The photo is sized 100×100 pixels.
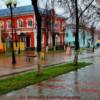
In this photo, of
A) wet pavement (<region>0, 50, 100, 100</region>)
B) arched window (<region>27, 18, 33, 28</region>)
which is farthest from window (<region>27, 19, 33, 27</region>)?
wet pavement (<region>0, 50, 100, 100</region>)

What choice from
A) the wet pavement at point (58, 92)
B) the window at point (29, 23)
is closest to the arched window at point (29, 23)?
the window at point (29, 23)

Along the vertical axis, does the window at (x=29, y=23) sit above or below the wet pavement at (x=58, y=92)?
above

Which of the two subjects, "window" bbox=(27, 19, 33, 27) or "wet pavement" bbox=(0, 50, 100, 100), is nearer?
"wet pavement" bbox=(0, 50, 100, 100)

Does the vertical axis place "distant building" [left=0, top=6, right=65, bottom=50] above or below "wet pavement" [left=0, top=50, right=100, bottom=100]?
above

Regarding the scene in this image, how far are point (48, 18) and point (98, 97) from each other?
54820 millimetres

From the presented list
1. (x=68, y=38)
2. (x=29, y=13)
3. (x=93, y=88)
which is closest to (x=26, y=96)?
(x=93, y=88)

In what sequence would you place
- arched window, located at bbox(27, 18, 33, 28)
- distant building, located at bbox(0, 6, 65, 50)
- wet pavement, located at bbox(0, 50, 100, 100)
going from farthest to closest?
arched window, located at bbox(27, 18, 33, 28) < distant building, located at bbox(0, 6, 65, 50) < wet pavement, located at bbox(0, 50, 100, 100)

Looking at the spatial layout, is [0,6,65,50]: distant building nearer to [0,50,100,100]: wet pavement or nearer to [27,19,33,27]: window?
[27,19,33,27]: window

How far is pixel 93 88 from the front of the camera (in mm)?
13516

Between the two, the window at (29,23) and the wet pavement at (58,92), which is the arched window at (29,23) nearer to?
the window at (29,23)

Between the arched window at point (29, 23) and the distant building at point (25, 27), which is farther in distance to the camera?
the arched window at point (29, 23)

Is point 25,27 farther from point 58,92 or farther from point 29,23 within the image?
point 58,92

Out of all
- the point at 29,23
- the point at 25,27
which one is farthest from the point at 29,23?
the point at 25,27

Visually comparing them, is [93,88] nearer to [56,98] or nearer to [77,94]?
[77,94]
